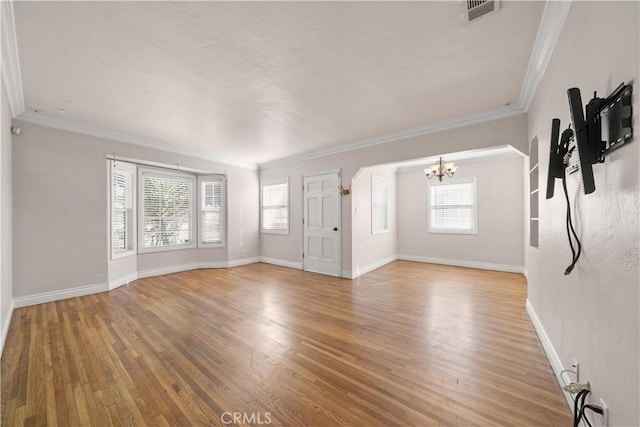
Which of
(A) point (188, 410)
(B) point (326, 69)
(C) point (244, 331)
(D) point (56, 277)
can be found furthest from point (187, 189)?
(A) point (188, 410)

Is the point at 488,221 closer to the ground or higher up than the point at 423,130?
closer to the ground

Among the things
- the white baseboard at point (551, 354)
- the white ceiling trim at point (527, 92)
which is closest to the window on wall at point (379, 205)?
the white ceiling trim at point (527, 92)

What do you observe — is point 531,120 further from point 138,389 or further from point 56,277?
point 56,277

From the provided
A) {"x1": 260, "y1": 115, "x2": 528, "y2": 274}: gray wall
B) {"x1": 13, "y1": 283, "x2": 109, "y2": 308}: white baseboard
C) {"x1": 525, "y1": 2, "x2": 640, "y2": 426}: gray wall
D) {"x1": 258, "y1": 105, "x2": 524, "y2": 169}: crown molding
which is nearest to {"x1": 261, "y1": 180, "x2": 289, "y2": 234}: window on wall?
{"x1": 260, "y1": 115, "x2": 528, "y2": 274}: gray wall

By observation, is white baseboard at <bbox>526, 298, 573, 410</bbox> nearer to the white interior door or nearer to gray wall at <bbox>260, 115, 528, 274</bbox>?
gray wall at <bbox>260, 115, 528, 274</bbox>

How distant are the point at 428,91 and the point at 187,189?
202 inches

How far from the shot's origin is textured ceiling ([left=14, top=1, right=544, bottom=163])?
5.66 feet

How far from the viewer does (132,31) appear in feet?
6.12

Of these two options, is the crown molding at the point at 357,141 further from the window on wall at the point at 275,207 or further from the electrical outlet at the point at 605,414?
the electrical outlet at the point at 605,414

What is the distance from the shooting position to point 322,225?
5289 mm

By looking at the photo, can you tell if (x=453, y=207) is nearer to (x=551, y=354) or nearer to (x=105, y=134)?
(x=551, y=354)

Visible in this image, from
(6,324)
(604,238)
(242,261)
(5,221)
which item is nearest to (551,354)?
(604,238)

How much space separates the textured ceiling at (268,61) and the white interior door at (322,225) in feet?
5.72

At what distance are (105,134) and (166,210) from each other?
1.79 m
